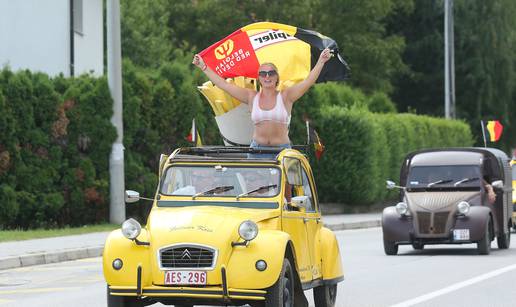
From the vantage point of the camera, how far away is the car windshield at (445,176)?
22.0 m

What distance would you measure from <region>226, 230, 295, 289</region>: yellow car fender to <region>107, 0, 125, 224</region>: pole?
1802cm

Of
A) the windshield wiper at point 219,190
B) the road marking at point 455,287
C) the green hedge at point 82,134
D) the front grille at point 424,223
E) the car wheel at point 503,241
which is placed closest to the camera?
the windshield wiper at point 219,190

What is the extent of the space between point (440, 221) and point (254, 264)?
1134 centimetres

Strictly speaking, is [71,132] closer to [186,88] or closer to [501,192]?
[186,88]

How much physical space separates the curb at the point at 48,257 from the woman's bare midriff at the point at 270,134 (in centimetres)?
780

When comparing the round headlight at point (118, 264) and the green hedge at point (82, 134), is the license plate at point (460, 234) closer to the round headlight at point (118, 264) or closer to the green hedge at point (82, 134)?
the green hedge at point (82, 134)

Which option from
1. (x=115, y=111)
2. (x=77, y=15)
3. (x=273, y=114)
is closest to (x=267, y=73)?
(x=273, y=114)

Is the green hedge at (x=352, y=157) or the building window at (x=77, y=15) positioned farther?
the green hedge at (x=352, y=157)

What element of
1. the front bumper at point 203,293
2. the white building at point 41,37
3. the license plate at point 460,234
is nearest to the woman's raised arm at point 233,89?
the front bumper at point 203,293

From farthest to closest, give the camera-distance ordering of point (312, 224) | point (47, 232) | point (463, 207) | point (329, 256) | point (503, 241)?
Result: point (47, 232) → point (503, 241) → point (463, 207) → point (329, 256) → point (312, 224)

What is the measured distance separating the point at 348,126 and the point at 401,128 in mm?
5568

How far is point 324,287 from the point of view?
12664 millimetres

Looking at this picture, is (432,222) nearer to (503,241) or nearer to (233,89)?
(503,241)

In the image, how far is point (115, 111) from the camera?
2891 centimetres
